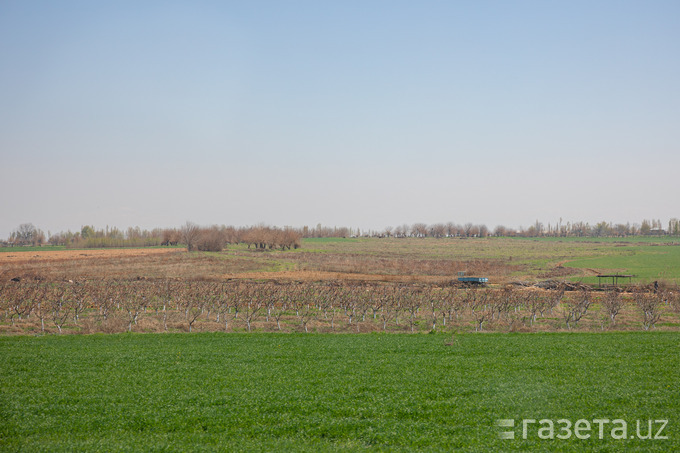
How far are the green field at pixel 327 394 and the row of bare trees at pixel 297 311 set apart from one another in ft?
26.1

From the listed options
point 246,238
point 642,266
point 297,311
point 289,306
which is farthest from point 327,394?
point 246,238

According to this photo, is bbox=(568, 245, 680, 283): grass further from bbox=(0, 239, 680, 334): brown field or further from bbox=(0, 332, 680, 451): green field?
bbox=(0, 332, 680, 451): green field

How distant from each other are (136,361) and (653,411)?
17792 millimetres

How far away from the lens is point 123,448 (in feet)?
35.3

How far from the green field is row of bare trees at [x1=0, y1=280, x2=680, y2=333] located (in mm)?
7963

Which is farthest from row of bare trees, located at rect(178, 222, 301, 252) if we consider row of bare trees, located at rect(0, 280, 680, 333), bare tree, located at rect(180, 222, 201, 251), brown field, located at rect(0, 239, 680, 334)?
row of bare trees, located at rect(0, 280, 680, 333)

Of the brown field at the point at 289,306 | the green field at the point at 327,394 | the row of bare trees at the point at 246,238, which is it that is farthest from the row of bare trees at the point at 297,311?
the row of bare trees at the point at 246,238

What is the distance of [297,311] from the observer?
113ft

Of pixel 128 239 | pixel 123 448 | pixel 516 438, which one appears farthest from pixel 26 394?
pixel 128 239

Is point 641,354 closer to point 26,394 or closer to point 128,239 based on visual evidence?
point 26,394

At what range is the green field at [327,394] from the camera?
37.3 feet

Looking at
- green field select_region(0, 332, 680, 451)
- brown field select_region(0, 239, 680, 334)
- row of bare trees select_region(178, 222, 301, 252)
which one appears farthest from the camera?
row of bare trees select_region(178, 222, 301, 252)

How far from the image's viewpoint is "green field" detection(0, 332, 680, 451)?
1138 cm

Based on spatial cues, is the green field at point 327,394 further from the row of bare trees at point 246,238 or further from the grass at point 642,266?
the row of bare trees at point 246,238
